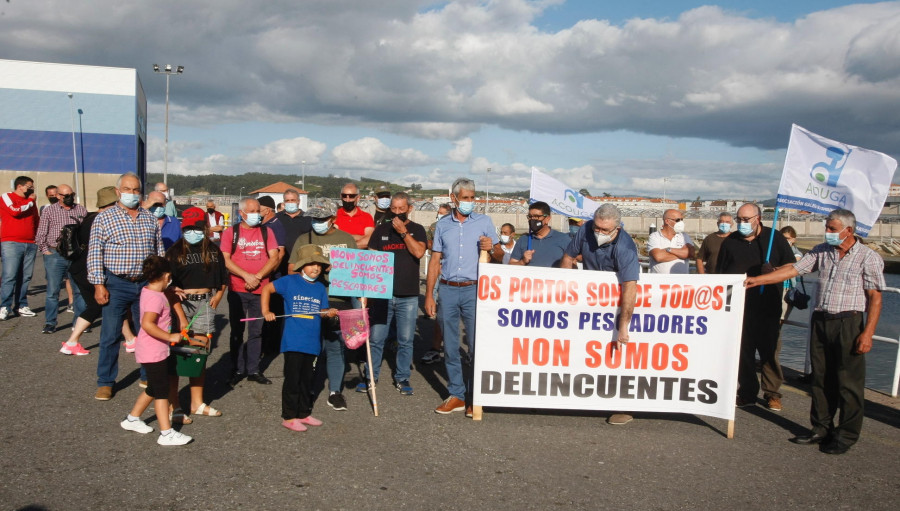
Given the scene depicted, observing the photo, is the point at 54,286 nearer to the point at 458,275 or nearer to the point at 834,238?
the point at 458,275

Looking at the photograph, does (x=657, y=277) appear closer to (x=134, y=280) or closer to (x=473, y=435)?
(x=473, y=435)

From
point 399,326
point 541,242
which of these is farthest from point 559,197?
point 399,326

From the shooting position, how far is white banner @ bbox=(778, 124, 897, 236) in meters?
7.20

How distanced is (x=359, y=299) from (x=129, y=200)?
2.41 metres

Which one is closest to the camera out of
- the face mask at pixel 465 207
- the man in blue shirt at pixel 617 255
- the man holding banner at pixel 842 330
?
the man holding banner at pixel 842 330

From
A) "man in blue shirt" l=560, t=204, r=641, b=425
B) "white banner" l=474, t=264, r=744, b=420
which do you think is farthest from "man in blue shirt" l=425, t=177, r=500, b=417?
"man in blue shirt" l=560, t=204, r=641, b=425

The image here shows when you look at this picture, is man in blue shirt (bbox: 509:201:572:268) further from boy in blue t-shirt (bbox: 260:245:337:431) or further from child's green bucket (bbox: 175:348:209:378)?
child's green bucket (bbox: 175:348:209:378)

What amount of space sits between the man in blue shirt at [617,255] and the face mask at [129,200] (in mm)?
4195

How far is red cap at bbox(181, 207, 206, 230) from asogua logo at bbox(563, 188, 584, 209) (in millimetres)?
4941

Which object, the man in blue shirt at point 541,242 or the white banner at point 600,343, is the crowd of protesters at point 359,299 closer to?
the man in blue shirt at point 541,242

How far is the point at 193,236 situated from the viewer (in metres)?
6.46

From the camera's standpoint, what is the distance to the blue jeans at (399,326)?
23.1ft

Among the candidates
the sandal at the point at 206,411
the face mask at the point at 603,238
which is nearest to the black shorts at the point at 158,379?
the sandal at the point at 206,411

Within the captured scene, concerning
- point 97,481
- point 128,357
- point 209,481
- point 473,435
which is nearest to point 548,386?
point 473,435
